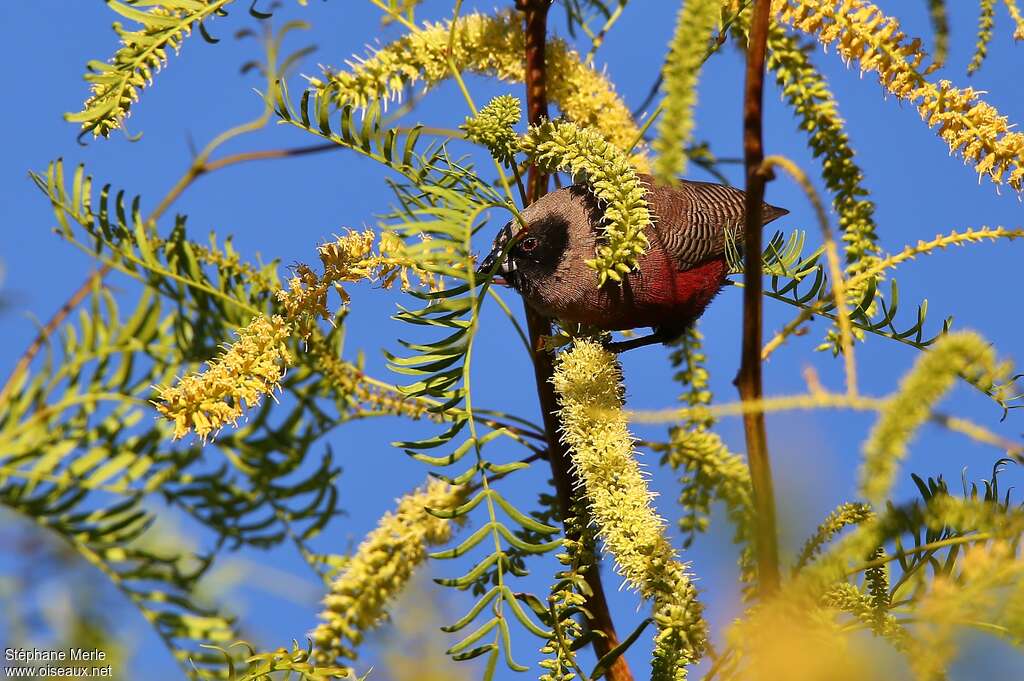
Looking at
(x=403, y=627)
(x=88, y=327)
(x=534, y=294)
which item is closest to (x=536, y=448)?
(x=534, y=294)

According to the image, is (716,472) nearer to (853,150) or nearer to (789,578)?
(853,150)

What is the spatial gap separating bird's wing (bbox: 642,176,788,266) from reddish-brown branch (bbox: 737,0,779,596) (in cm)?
98

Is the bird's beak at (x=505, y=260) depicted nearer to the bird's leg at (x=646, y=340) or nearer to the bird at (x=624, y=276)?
the bird at (x=624, y=276)

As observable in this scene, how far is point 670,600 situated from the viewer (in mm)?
1439

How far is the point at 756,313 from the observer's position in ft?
3.30

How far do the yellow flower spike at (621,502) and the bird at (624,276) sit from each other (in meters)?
0.17

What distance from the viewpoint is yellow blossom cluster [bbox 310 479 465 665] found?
1.90 meters

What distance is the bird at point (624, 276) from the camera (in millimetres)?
2021

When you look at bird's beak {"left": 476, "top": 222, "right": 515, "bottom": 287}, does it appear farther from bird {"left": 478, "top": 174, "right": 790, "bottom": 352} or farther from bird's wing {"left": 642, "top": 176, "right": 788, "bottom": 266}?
bird's wing {"left": 642, "top": 176, "right": 788, "bottom": 266}

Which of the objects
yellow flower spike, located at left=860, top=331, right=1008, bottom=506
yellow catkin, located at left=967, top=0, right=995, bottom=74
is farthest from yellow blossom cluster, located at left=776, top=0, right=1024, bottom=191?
yellow flower spike, located at left=860, top=331, right=1008, bottom=506

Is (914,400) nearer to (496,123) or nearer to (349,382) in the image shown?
(496,123)

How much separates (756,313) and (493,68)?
1.37 m

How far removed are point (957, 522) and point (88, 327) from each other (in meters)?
2.12

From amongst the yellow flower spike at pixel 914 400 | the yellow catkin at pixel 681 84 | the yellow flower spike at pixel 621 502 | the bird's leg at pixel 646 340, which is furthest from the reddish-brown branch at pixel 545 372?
the yellow flower spike at pixel 914 400
